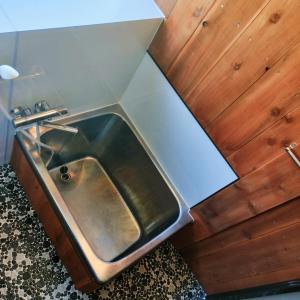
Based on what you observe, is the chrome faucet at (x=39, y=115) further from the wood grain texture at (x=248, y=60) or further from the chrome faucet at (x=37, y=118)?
the wood grain texture at (x=248, y=60)

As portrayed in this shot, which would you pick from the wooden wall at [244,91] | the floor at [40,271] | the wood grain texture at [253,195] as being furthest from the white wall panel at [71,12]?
the floor at [40,271]

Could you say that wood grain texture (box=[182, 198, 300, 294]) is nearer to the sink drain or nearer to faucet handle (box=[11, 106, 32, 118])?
the sink drain

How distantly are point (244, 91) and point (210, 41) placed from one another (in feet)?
0.83

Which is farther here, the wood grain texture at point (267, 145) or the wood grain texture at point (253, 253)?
the wood grain texture at point (253, 253)

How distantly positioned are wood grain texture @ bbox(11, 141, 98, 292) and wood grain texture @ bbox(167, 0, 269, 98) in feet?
2.69

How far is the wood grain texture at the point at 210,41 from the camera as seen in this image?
114 centimetres

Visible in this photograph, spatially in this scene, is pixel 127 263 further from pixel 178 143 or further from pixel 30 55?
pixel 30 55

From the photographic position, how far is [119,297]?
1671 mm

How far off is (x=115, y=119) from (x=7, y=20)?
866 millimetres

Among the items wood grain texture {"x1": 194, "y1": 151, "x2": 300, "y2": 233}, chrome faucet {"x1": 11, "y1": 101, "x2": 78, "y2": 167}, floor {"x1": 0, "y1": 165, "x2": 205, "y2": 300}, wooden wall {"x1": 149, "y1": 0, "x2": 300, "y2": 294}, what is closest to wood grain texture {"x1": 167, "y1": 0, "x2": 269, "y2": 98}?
wooden wall {"x1": 149, "y1": 0, "x2": 300, "y2": 294}

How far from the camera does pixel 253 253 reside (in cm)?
146

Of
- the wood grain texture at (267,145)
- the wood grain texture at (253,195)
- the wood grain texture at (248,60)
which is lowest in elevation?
the wood grain texture at (253,195)

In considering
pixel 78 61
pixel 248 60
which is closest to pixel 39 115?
pixel 78 61

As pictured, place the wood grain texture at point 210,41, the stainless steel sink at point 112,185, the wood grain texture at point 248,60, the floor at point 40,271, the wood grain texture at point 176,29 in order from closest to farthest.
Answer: the wood grain texture at point 248,60, the wood grain texture at point 210,41, the wood grain texture at point 176,29, the floor at point 40,271, the stainless steel sink at point 112,185
